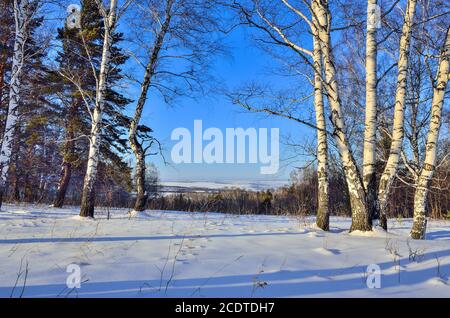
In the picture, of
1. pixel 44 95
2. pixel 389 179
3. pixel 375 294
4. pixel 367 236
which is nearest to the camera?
pixel 375 294

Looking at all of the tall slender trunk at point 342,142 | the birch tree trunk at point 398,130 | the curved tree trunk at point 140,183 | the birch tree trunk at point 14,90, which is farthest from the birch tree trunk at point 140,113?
the birch tree trunk at point 398,130

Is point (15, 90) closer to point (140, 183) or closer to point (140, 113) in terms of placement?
point (140, 113)

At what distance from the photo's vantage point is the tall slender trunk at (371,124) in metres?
5.41

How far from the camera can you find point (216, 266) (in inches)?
122

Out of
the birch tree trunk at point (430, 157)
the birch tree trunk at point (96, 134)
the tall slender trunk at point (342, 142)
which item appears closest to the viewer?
the tall slender trunk at point (342, 142)

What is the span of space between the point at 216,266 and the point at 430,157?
4774mm

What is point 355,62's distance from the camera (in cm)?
984

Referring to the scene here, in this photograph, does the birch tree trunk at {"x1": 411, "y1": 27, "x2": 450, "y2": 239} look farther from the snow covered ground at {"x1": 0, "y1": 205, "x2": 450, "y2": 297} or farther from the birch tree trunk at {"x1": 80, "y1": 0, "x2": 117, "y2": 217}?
the birch tree trunk at {"x1": 80, "y1": 0, "x2": 117, "y2": 217}

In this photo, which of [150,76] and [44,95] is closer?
[150,76]

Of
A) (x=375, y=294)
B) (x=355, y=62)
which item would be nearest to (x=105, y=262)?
(x=375, y=294)

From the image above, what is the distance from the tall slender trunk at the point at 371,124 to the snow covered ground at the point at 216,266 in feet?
3.24

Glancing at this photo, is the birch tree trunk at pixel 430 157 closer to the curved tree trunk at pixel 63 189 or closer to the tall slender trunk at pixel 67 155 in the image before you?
the tall slender trunk at pixel 67 155
